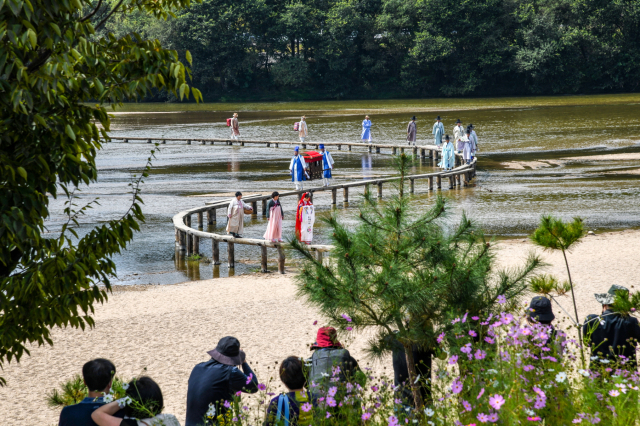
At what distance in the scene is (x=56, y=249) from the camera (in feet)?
12.8

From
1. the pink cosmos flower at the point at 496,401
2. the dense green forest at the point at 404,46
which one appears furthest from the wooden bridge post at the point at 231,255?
the dense green forest at the point at 404,46

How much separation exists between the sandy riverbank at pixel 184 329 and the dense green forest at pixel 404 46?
56.6 metres

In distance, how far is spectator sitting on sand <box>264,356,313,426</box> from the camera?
13.3ft

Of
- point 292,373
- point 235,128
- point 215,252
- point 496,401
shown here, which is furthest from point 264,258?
point 235,128

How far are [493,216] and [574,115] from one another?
102ft

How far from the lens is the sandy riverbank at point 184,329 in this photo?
24.1ft

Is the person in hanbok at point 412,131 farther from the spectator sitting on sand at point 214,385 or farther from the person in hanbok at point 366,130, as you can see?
the spectator sitting on sand at point 214,385

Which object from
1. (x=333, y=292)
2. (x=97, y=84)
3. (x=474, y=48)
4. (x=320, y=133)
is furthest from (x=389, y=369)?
(x=474, y=48)

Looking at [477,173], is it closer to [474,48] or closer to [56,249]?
[56,249]

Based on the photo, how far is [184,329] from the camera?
9.20 m

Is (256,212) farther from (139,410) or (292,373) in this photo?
(139,410)

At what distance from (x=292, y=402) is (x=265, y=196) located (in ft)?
46.6

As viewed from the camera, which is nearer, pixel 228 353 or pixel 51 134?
pixel 51 134

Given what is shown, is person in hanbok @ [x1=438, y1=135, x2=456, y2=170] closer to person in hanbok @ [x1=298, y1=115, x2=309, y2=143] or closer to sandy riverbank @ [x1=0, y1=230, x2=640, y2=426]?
sandy riverbank @ [x1=0, y1=230, x2=640, y2=426]
